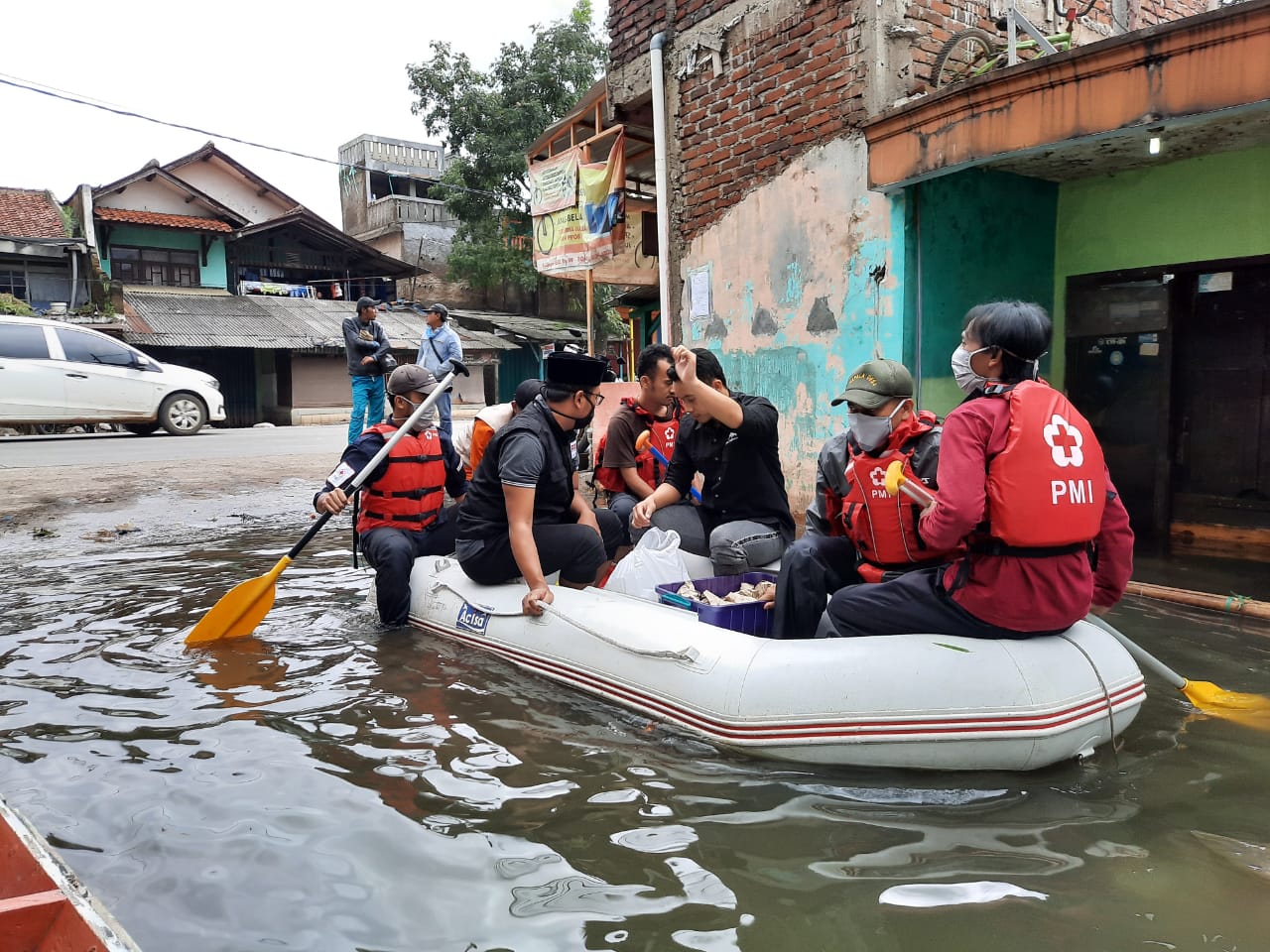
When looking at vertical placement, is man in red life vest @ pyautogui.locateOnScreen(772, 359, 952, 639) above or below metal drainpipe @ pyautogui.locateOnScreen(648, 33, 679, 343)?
below

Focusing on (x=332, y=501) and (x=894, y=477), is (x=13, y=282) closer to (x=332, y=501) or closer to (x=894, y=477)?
(x=332, y=501)

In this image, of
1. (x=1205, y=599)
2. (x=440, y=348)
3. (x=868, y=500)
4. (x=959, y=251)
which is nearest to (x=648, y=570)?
(x=868, y=500)

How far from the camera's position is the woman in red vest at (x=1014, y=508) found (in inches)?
113

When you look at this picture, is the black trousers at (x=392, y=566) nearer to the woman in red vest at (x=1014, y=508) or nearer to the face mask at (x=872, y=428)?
the face mask at (x=872, y=428)

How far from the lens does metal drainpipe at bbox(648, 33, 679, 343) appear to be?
8.62 metres

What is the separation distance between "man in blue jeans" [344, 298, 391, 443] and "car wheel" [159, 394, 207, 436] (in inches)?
253

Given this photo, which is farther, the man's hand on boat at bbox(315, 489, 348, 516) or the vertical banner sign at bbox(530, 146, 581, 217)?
the vertical banner sign at bbox(530, 146, 581, 217)

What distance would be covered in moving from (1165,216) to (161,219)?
23485 millimetres

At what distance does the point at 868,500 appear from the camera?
11.3 feet

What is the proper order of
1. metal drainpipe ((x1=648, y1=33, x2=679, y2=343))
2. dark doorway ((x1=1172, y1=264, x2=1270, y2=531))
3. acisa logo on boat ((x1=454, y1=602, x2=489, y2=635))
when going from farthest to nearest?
metal drainpipe ((x1=648, y1=33, x2=679, y2=343)) < dark doorway ((x1=1172, y1=264, x2=1270, y2=531)) < acisa logo on boat ((x1=454, y1=602, x2=489, y2=635))

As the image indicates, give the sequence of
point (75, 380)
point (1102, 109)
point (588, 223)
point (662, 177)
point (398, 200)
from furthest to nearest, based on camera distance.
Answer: point (398, 200), point (75, 380), point (588, 223), point (662, 177), point (1102, 109)

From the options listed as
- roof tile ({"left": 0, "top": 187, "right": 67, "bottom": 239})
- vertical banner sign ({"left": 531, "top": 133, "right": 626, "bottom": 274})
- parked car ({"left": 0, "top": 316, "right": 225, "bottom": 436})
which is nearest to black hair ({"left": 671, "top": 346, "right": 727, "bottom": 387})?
vertical banner sign ({"left": 531, "top": 133, "right": 626, "bottom": 274})

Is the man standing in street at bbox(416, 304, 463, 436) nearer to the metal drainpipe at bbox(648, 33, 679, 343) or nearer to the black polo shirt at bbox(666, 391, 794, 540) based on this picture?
the metal drainpipe at bbox(648, 33, 679, 343)

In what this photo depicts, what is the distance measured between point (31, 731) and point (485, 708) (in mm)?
1713
